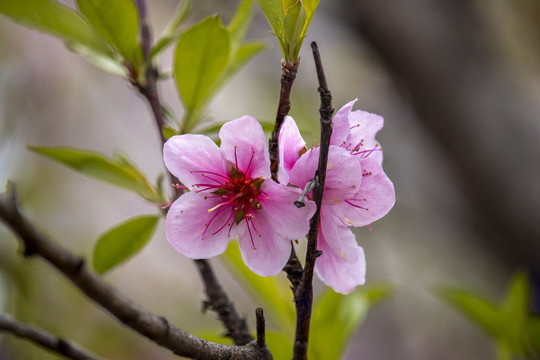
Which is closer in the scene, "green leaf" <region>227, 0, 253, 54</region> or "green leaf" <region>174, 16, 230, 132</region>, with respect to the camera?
"green leaf" <region>174, 16, 230, 132</region>

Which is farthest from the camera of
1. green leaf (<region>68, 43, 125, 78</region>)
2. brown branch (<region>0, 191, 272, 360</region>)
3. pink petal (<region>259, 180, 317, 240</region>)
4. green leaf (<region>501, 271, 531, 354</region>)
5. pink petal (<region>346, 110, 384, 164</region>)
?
green leaf (<region>501, 271, 531, 354</region>)

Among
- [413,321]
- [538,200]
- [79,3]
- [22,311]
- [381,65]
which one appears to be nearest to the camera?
[79,3]

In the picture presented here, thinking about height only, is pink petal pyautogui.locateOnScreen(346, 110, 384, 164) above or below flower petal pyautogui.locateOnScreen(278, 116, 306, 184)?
above

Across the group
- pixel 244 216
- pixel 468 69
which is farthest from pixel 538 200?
pixel 244 216

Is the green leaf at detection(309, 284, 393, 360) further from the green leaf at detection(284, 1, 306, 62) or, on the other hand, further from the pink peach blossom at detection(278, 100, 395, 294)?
the green leaf at detection(284, 1, 306, 62)

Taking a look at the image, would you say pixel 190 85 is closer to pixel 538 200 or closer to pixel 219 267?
pixel 538 200

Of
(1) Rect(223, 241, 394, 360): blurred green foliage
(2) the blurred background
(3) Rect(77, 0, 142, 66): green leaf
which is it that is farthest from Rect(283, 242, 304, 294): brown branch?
(2) the blurred background
